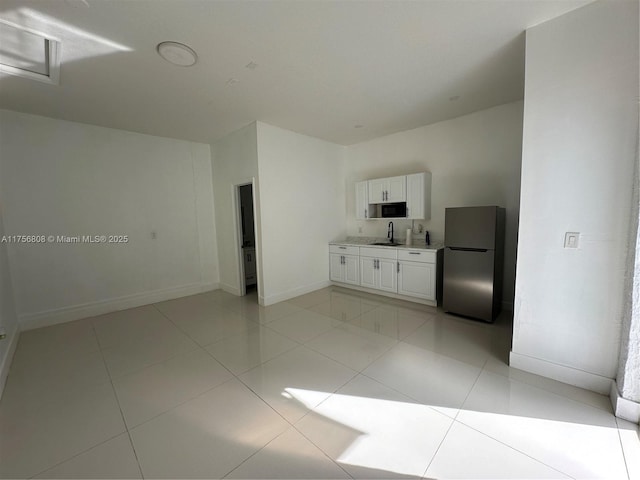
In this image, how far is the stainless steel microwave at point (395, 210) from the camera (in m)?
4.39

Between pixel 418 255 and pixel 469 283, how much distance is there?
0.81 meters

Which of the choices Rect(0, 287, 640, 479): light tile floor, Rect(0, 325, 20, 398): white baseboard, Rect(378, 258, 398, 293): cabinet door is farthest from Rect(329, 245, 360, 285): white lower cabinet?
Rect(0, 325, 20, 398): white baseboard

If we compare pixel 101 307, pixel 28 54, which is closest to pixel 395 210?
pixel 28 54

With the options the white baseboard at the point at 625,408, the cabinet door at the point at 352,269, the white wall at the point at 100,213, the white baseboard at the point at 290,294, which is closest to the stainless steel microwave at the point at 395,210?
the cabinet door at the point at 352,269

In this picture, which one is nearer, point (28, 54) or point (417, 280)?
point (28, 54)

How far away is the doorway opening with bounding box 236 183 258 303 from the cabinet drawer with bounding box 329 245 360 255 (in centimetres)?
155

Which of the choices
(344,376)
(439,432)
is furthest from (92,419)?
(439,432)

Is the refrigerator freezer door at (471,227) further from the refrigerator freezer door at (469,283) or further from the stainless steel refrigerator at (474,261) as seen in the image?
the refrigerator freezer door at (469,283)

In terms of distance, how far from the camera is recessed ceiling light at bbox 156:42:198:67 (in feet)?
6.92

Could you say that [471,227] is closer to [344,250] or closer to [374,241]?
[374,241]

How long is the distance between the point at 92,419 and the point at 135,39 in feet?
9.61

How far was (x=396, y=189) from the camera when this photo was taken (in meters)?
4.38

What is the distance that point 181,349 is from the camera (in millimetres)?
2781

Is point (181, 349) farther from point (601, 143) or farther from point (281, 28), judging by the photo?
point (601, 143)
